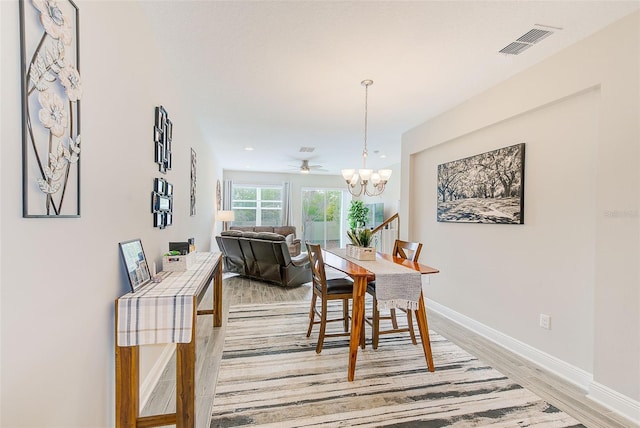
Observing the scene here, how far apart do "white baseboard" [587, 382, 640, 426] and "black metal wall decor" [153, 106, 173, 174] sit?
3.49 metres

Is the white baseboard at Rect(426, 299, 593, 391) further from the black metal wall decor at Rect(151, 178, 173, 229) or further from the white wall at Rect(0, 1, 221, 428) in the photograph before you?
the black metal wall decor at Rect(151, 178, 173, 229)

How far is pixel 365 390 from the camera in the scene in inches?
85.5

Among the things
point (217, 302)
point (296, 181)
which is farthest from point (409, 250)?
point (296, 181)

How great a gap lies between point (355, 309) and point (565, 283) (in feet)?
5.55

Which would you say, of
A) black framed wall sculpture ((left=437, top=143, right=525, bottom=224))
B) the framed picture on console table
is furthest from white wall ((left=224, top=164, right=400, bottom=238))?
the framed picture on console table

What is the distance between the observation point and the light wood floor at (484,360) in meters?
1.94

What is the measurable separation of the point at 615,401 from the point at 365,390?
1.60 meters

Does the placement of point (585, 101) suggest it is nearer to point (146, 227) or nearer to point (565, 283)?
Answer: point (565, 283)

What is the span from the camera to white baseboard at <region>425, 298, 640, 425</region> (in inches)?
75.9

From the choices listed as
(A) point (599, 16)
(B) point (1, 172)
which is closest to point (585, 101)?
A: (A) point (599, 16)

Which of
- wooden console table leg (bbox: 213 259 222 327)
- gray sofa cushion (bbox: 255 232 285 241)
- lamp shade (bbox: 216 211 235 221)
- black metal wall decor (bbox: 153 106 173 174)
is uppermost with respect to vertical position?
black metal wall decor (bbox: 153 106 173 174)

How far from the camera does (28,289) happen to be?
0.96m

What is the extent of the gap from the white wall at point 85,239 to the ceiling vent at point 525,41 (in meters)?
2.57

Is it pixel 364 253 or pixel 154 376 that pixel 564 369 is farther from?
pixel 154 376
